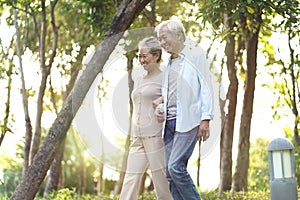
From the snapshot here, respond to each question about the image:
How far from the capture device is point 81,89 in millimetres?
5969

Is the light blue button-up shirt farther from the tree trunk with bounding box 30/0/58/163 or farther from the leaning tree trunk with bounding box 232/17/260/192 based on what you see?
the tree trunk with bounding box 30/0/58/163

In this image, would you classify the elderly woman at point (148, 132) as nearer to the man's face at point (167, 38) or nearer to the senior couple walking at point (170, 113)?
the senior couple walking at point (170, 113)

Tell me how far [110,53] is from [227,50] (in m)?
2.62

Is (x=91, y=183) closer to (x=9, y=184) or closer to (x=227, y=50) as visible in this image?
(x=9, y=184)

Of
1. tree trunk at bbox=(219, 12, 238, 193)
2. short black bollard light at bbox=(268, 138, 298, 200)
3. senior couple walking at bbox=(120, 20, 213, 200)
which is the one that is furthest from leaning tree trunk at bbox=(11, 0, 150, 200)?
tree trunk at bbox=(219, 12, 238, 193)

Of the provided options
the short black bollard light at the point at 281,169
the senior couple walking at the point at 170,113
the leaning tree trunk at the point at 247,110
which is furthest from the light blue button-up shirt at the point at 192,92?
the leaning tree trunk at the point at 247,110

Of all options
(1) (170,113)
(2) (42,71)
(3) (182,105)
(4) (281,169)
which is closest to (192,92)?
(3) (182,105)

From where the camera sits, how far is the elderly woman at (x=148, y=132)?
4.79 meters

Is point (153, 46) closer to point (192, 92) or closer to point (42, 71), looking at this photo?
point (192, 92)

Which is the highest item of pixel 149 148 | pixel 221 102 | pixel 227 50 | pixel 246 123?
pixel 227 50

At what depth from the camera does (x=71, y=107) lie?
5.95m

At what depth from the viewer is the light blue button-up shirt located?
439 centimetres

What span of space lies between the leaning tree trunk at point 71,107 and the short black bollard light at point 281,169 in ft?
6.23

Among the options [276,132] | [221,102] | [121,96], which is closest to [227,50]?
[121,96]
